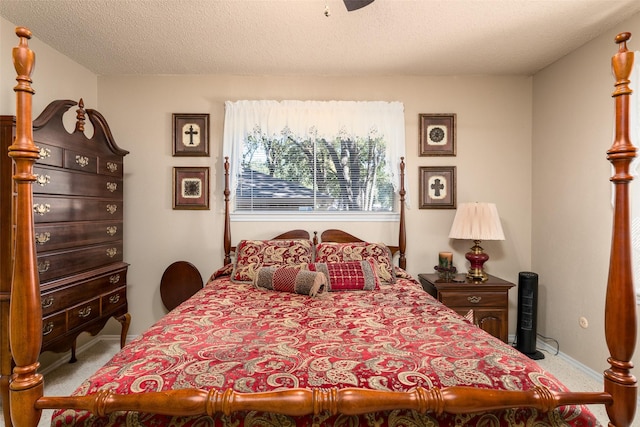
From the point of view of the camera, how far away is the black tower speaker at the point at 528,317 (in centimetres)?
300

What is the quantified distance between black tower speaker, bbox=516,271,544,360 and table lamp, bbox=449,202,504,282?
1.14 feet

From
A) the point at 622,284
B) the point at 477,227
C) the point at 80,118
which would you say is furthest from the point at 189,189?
the point at 622,284

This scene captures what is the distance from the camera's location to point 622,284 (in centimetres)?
119

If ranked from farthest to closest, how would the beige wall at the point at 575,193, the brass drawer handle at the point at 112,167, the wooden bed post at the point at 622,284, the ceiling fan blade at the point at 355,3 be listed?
the brass drawer handle at the point at 112,167, the beige wall at the point at 575,193, the ceiling fan blade at the point at 355,3, the wooden bed post at the point at 622,284

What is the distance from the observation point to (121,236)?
3.11m

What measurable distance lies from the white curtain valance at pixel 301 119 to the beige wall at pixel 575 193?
1.33 m

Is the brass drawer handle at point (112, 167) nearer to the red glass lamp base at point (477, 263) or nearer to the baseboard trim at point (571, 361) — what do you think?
the red glass lamp base at point (477, 263)

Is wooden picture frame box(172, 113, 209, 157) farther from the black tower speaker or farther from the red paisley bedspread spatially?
the black tower speaker

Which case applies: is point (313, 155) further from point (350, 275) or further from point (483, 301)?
point (483, 301)

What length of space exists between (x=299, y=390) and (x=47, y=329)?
6.35 ft

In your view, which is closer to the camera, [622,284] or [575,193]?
[622,284]

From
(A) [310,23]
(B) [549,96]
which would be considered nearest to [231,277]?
(A) [310,23]

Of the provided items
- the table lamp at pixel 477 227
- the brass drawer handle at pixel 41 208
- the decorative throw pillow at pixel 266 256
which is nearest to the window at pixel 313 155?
the decorative throw pillow at pixel 266 256

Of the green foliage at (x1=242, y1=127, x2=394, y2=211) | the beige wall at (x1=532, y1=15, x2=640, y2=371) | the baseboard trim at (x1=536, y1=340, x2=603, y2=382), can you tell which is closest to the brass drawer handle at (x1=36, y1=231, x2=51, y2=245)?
the green foliage at (x1=242, y1=127, x2=394, y2=211)
